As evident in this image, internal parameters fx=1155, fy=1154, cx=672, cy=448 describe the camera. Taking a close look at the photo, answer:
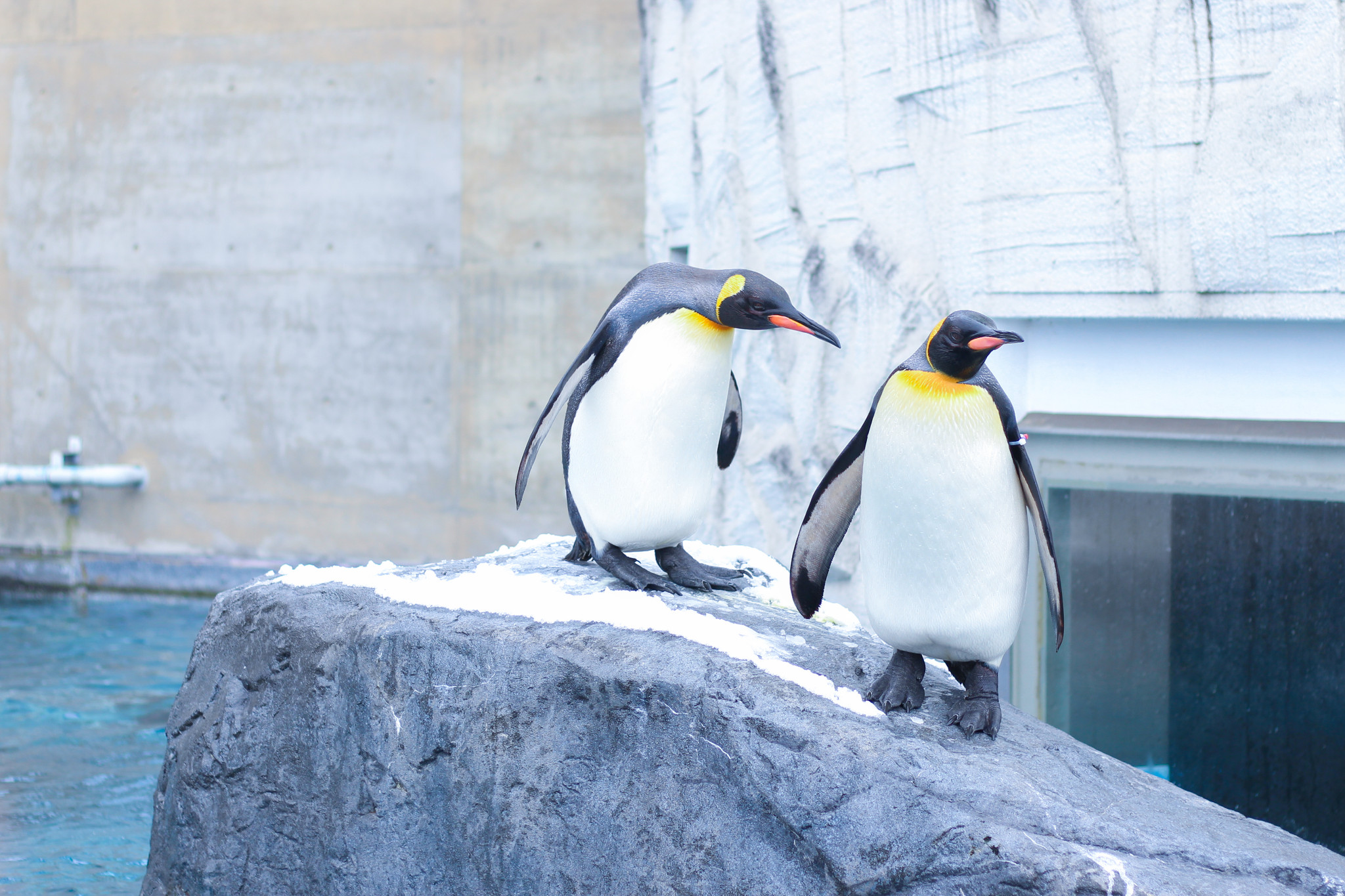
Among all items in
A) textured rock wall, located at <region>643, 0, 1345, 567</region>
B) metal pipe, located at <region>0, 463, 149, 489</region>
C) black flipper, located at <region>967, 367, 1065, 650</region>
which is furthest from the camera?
metal pipe, located at <region>0, 463, 149, 489</region>

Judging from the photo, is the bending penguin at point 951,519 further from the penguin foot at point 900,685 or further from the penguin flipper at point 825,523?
the penguin flipper at point 825,523

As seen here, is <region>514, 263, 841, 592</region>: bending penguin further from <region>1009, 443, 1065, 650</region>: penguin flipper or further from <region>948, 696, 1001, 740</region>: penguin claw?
<region>948, 696, 1001, 740</region>: penguin claw

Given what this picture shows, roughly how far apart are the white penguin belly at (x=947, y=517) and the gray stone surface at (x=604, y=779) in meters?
0.16

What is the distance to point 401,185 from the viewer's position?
647 centimetres

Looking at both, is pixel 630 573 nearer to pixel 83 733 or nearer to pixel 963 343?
pixel 963 343

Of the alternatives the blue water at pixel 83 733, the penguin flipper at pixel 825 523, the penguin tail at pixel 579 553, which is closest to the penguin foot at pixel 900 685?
the penguin flipper at pixel 825 523

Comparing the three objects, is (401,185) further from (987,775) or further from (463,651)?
(987,775)

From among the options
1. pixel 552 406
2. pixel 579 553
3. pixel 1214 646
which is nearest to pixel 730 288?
pixel 552 406

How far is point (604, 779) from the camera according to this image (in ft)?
6.14

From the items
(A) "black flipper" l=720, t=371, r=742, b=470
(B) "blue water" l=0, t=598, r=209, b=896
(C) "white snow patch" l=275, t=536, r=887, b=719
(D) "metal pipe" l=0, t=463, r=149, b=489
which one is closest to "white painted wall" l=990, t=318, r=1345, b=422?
(A) "black flipper" l=720, t=371, r=742, b=470

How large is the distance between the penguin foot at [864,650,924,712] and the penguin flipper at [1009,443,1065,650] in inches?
8.7

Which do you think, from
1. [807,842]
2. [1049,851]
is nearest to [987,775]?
[1049,851]

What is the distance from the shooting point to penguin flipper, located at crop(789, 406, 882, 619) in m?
1.93

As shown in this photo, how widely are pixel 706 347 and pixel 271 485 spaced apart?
523 centimetres
